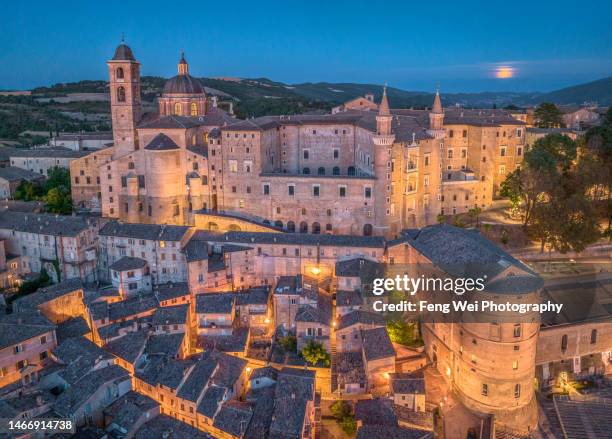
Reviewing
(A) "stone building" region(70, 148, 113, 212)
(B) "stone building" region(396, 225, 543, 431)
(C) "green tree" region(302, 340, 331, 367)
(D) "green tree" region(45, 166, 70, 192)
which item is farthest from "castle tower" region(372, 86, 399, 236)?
(D) "green tree" region(45, 166, 70, 192)

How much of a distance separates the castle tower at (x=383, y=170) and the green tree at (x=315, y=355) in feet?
40.3

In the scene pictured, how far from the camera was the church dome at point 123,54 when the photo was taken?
149 feet

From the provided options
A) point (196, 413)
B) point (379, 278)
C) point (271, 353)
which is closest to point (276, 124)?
point (379, 278)

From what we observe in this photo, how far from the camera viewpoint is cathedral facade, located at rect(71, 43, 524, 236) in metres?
41.3

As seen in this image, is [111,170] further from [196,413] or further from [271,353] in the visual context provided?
[196,413]

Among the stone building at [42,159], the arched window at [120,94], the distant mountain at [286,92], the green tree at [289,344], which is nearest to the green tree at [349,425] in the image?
the green tree at [289,344]

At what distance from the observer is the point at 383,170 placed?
40000 mm

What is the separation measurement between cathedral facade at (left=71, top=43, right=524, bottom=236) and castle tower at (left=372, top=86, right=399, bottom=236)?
0.07 metres

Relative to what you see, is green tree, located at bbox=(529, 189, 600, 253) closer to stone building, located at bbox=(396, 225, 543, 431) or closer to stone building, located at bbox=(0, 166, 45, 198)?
stone building, located at bbox=(396, 225, 543, 431)

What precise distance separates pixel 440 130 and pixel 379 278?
14.5 metres

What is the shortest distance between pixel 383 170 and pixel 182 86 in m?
21.0

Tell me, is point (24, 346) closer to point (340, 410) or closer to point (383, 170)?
point (340, 410)

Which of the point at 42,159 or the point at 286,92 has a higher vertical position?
the point at 286,92

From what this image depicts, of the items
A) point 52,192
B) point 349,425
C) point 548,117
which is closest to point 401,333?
point 349,425
